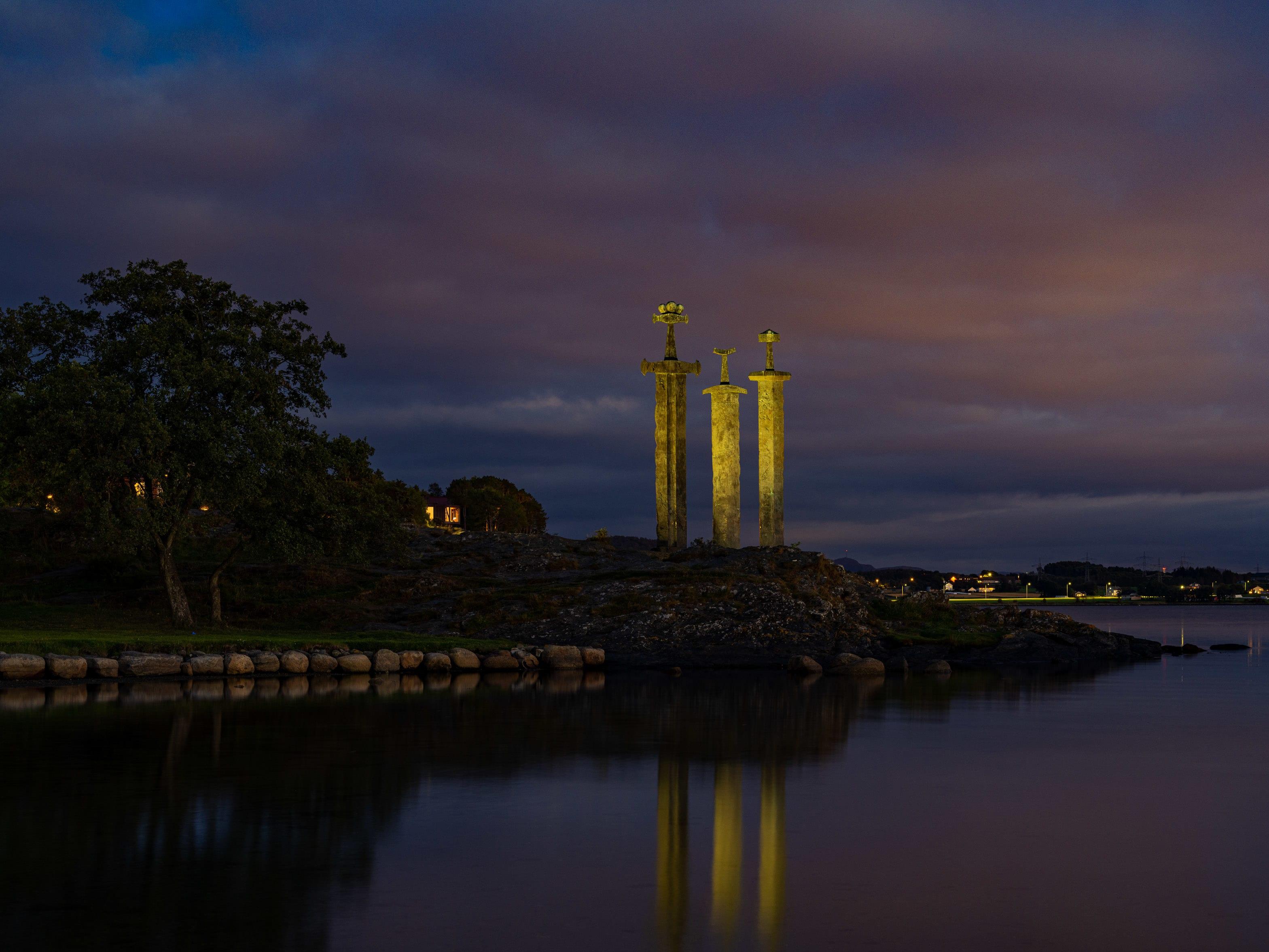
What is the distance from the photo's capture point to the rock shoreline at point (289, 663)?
38.3 m

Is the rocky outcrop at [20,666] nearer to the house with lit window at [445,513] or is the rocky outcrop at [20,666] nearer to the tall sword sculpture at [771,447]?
the tall sword sculpture at [771,447]

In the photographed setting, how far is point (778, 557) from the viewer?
68.4m

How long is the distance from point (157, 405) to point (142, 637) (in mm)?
10209

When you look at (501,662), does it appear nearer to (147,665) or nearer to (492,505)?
(147,665)

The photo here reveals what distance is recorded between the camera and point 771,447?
2874 inches

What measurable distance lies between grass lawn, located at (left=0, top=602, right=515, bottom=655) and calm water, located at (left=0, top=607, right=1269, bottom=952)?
23.1 feet

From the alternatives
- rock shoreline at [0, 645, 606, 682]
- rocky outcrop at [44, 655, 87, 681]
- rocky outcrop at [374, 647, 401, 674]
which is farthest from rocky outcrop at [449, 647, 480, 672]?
rocky outcrop at [44, 655, 87, 681]

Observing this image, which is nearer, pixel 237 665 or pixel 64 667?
pixel 64 667

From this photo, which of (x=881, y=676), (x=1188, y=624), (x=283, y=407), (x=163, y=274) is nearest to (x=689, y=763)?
(x=881, y=676)

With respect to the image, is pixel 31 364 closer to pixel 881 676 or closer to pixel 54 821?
pixel 881 676

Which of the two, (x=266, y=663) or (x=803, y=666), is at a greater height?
(x=266, y=663)

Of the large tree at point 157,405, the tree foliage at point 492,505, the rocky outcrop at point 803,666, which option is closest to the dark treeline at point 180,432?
the large tree at point 157,405

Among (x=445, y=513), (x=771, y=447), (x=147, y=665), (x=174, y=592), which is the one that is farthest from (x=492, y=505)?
(x=147, y=665)

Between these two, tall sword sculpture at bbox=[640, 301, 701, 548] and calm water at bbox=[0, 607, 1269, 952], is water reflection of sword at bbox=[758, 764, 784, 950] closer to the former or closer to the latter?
calm water at bbox=[0, 607, 1269, 952]
